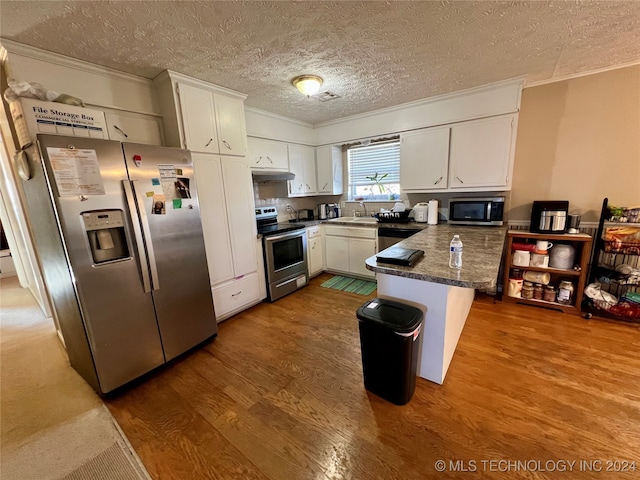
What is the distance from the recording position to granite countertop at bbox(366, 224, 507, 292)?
1370 mm

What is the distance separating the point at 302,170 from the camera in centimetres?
407

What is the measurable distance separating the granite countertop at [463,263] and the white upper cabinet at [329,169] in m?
2.08

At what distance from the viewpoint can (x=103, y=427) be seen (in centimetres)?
164

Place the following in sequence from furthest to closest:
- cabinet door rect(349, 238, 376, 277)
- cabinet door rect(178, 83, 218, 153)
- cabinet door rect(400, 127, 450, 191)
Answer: cabinet door rect(349, 238, 376, 277) < cabinet door rect(400, 127, 450, 191) < cabinet door rect(178, 83, 218, 153)

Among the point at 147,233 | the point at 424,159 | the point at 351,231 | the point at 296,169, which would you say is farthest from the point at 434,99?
the point at 147,233

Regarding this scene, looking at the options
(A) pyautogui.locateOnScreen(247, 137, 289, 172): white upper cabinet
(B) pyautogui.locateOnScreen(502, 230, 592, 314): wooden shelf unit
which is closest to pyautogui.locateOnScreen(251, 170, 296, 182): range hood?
(A) pyautogui.locateOnScreen(247, 137, 289, 172): white upper cabinet

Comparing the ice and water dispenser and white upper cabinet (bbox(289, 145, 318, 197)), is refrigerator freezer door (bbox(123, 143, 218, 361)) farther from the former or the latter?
white upper cabinet (bbox(289, 145, 318, 197))

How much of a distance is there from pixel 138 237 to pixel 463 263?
2.28 meters

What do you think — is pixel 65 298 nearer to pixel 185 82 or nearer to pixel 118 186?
pixel 118 186

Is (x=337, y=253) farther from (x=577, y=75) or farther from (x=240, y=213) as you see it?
(x=577, y=75)

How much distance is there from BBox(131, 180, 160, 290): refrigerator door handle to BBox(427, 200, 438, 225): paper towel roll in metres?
3.10

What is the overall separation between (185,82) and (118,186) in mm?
1233

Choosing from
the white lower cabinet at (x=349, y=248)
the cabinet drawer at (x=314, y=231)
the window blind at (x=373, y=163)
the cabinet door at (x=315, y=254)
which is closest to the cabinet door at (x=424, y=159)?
the window blind at (x=373, y=163)

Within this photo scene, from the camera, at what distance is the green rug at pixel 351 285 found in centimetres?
352
